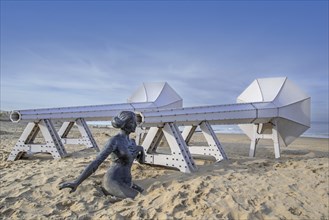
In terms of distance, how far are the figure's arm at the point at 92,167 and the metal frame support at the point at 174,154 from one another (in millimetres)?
1774

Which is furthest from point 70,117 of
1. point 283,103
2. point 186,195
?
point 283,103

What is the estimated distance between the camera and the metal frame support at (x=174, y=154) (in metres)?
6.01

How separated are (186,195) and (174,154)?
173 centimetres

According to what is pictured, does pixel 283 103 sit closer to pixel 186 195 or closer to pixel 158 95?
pixel 158 95

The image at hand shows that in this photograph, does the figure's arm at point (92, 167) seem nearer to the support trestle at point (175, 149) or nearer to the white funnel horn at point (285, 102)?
the support trestle at point (175, 149)

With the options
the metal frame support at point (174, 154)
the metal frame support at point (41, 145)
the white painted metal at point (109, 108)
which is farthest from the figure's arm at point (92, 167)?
the white painted metal at point (109, 108)

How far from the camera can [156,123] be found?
6.16 metres

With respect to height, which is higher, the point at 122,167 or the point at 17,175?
the point at 122,167

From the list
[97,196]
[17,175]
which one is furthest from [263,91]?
[17,175]

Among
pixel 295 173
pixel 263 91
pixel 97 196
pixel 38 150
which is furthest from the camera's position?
pixel 263 91

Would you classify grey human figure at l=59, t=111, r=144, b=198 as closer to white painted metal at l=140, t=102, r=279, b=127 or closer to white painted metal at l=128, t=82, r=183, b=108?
white painted metal at l=140, t=102, r=279, b=127

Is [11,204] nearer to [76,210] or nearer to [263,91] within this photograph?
[76,210]

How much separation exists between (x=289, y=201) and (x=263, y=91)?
5462 mm

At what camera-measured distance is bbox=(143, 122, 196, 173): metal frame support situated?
601cm
